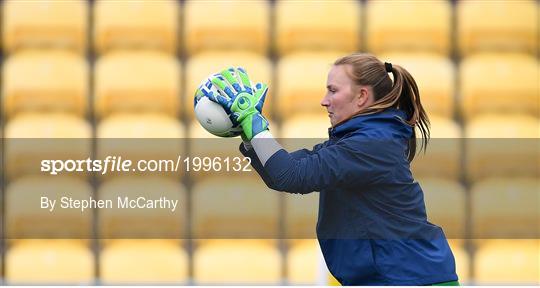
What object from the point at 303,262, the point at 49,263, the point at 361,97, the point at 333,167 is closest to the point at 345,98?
the point at 361,97

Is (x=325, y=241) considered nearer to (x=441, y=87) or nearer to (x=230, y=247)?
(x=230, y=247)

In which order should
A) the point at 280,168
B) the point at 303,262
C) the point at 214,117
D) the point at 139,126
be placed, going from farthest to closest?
the point at 139,126 < the point at 303,262 < the point at 214,117 < the point at 280,168

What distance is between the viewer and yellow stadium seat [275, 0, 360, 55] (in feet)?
8.20

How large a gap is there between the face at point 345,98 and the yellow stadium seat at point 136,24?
1111mm

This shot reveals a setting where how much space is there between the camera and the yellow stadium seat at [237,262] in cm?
229

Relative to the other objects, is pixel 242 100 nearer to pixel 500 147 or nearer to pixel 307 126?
pixel 307 126

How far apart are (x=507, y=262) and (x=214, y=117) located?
1136 mm

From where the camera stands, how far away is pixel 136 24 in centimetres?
250

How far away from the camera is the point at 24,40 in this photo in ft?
8.22

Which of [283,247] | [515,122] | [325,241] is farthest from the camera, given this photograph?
[515,122]

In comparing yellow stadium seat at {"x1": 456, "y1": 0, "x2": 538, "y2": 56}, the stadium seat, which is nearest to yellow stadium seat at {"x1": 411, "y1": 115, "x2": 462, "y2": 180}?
yellow stadium seat at {"x1": 456, "y1": 0, "x2": 538, "y2": 56}

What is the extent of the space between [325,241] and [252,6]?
118 cm

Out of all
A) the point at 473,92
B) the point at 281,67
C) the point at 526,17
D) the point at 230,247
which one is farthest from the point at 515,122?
the point at 230,247

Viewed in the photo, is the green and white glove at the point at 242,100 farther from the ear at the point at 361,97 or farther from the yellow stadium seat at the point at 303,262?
the yellow stadium seat at the point at 303,262
